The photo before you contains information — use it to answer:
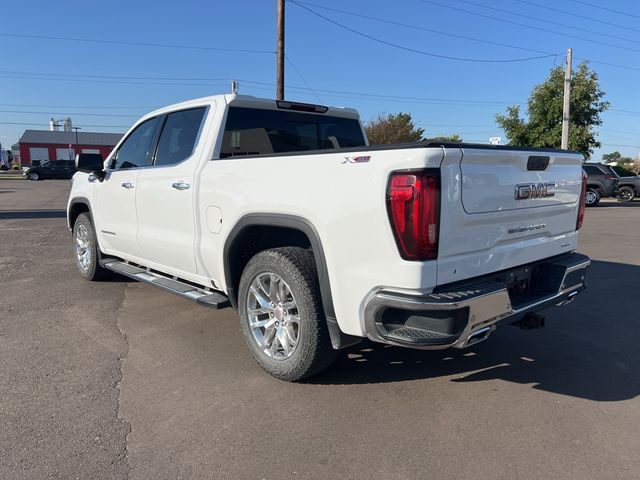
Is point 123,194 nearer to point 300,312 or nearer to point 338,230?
point 300,312

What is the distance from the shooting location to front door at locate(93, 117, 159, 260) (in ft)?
17.1

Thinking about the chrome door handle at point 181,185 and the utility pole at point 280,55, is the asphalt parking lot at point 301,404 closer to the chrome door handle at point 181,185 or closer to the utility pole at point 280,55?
the chrome door handle at point 181,185

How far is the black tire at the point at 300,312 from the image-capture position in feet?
10.8

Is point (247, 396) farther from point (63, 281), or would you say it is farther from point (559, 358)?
point (63, 281)

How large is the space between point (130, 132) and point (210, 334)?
2.52 meters

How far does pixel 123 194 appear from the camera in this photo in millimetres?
5355

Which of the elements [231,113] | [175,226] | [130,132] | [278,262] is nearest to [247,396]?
[278,262]

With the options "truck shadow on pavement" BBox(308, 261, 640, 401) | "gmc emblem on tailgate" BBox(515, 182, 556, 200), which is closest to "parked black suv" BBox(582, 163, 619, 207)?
"truck shadow on pavement" BBox(308, 261, 640, 401)

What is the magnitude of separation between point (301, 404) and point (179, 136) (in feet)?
8.94

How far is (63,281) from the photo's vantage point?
21.4 feet

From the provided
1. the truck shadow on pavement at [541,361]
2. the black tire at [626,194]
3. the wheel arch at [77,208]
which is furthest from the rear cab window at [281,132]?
the black tire at [626,194]

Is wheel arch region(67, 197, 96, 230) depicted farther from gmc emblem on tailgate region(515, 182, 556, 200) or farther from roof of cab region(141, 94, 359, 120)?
gmc emblem on tailgate region(515, 182, 556, 200)

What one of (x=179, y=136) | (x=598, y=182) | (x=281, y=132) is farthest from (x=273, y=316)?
(x=598, y=182)

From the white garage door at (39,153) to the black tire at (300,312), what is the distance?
8523cm
